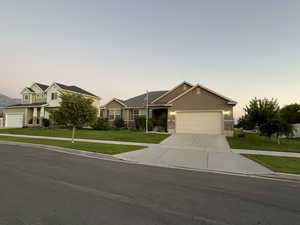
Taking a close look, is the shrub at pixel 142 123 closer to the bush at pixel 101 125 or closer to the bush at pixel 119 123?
the bush at pixel 119 123

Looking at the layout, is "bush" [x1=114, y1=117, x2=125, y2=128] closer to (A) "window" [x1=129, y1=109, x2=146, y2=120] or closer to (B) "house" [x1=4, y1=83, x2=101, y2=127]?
(A) "window" [x1=129, y1=109, x2=146, y2=120]

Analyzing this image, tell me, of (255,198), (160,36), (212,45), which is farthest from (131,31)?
(255,198)

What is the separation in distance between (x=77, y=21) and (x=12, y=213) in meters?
18.2

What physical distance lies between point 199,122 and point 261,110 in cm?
691

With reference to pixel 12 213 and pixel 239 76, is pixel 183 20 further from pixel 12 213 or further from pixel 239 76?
pixel 12 213

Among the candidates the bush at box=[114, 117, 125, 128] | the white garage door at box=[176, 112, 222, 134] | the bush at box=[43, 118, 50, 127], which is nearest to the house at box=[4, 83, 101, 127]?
the bush at box=[43, 118, 50, 127]

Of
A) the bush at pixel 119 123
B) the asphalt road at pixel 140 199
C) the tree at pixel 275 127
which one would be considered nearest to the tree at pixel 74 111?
the asphalt road at pixel 140 199

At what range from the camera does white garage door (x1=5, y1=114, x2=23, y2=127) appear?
1266 inches

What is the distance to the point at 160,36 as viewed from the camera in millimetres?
18906

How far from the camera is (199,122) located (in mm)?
21250

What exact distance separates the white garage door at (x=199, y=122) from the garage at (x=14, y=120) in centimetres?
3074

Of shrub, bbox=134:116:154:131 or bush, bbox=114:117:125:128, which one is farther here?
bush, bbox=114:117:125:128

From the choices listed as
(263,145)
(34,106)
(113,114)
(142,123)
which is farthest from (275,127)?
(34,106)

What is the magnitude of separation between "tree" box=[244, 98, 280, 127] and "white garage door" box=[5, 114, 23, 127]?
127ft
